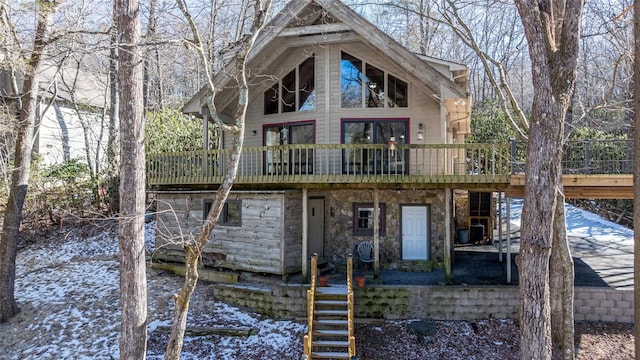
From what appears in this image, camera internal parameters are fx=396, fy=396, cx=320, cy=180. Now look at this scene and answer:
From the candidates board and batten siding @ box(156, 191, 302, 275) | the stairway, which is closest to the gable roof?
board and batten siding @ box(156, 191, 302, 275)

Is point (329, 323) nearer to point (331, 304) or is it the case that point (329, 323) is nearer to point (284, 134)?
point (331, 304)

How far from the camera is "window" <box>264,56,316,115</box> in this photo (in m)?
13.1

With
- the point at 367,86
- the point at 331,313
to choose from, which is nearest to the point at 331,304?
the point at 331,313

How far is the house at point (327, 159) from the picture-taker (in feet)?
38.2

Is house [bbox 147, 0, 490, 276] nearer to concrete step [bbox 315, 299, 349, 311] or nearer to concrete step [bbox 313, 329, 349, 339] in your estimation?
concrete step [bbox 315, 299, 349, 311]

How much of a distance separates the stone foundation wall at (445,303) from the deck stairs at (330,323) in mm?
672

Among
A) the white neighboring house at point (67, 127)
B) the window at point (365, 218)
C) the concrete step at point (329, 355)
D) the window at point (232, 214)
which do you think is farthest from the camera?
the white neighboring house at point (67, 127)

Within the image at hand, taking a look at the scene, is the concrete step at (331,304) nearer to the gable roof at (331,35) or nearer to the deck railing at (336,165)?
the deck railing at (336,165)

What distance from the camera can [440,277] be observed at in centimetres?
1151

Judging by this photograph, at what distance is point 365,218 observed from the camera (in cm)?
1293

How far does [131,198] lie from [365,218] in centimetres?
783

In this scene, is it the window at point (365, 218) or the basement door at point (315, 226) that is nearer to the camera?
the basement door at point (315, 226)

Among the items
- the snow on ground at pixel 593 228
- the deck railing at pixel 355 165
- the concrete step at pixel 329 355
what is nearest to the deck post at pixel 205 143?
the deck railing at pixel 355 165

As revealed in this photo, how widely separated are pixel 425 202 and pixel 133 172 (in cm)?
879
